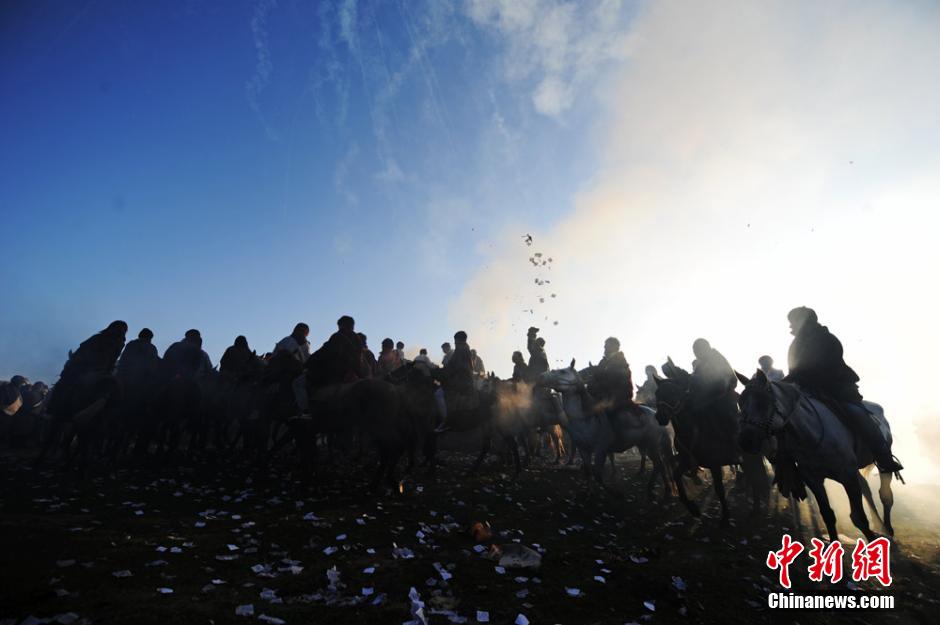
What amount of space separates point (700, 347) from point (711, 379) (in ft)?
2.99

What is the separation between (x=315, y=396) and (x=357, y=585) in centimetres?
685

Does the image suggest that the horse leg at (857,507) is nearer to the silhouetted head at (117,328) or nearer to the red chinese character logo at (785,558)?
the red chinese character logo at (785,558)

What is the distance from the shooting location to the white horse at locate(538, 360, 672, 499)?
43.6ft

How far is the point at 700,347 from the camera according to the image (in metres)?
11.3

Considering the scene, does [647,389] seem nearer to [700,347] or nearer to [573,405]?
[573,405]

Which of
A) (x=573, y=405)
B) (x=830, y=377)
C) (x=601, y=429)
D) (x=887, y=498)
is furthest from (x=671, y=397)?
(x=887, y=498)

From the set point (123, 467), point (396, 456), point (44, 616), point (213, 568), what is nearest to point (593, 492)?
point (396, 456)

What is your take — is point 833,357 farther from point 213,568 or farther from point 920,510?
point 213,568

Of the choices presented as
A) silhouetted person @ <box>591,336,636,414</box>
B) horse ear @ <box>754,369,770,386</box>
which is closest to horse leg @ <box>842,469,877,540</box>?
horse ear @ <box>754,369,770,386</box>

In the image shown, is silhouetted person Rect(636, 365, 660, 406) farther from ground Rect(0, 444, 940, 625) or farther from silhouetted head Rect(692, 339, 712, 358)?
silhouetted head Rect(692, 339, 712, 358)

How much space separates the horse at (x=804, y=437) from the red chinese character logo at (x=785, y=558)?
1003 millimetres

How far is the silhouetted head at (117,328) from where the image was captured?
41.8 feet

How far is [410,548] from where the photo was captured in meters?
7.24

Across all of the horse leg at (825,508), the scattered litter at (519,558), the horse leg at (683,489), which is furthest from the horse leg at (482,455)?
the horse leg at (825,508)
